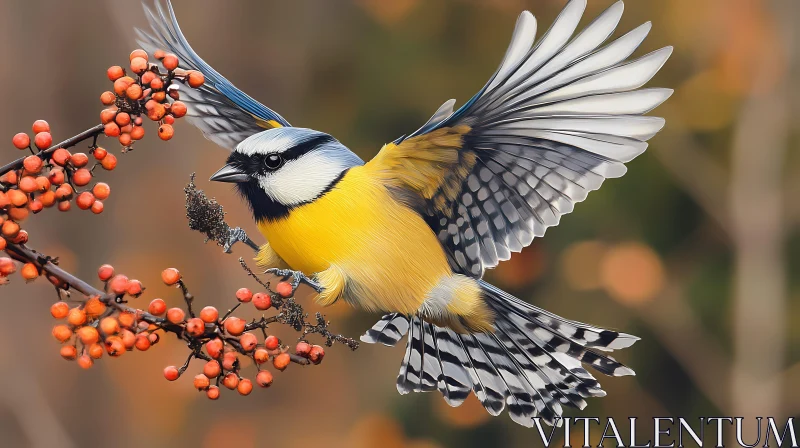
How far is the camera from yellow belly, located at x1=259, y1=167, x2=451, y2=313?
107 inches

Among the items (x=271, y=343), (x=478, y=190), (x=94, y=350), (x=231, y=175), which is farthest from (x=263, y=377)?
(x=478, y=190)

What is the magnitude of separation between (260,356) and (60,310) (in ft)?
1.36

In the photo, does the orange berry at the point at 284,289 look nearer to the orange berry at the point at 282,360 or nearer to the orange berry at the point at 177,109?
the orange berry at the point at 282,360

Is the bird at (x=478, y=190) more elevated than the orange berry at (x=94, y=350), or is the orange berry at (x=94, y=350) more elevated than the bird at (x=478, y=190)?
the bird at (x=478, y=190)

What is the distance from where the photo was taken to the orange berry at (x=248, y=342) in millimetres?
1763

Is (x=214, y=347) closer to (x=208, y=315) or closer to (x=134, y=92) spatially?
(x=208, y=315)

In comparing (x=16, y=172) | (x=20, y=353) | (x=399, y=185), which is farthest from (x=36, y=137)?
(x=20, y=353)

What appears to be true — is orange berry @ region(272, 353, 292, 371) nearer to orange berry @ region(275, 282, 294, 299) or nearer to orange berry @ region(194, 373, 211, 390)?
orange berry @ region(194, 373, 211, 390)

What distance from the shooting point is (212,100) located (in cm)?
333

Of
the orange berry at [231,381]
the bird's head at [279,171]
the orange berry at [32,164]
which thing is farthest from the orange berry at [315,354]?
the bird's head at [279,171]

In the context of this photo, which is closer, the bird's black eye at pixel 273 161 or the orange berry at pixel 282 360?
the orange berry at pixel 282 360

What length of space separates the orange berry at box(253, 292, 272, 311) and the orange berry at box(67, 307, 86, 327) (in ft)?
1.42

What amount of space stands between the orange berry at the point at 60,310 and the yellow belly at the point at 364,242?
1.14 metres

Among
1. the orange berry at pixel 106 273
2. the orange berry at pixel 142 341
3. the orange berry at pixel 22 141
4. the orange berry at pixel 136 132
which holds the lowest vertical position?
the orange berry at pixel 142 341
